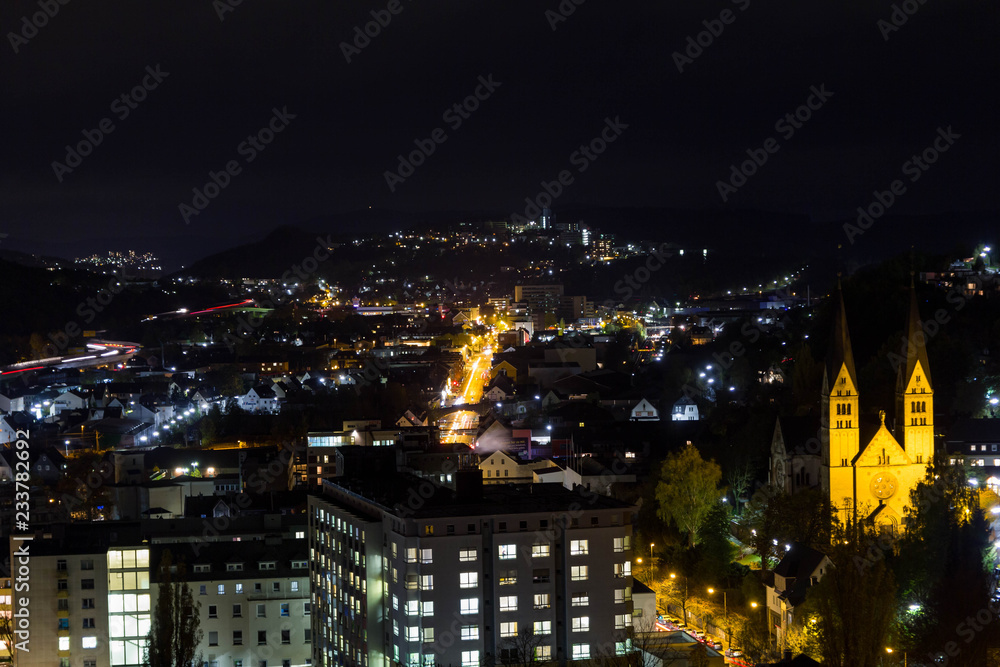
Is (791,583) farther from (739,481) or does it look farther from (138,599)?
(138,599)

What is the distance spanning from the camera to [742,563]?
66.3 feet

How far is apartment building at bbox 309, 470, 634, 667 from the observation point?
1510cm

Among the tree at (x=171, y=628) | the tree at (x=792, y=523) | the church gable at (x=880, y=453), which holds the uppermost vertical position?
the church gable at (x=880, y=453)

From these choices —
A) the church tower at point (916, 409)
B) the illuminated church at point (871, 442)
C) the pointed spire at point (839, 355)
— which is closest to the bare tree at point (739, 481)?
the illuminated church at point (871, 442)

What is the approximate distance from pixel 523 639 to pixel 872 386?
538 inches

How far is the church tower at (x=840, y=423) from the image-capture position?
21859mm

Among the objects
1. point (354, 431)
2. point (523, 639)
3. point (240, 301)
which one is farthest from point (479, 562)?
point (240, 301)

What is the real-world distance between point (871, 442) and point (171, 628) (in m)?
12.5

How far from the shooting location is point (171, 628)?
15.7m

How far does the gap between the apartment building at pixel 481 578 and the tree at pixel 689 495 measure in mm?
5293

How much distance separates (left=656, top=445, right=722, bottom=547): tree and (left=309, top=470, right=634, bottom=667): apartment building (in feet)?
17.4

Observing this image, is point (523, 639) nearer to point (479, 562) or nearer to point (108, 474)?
point (479, 562)

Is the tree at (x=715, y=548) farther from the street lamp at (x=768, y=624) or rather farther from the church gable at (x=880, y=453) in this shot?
the church gable at (x=880, y=453)

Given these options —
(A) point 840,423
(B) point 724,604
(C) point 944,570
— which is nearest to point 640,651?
(B) point 724,604
